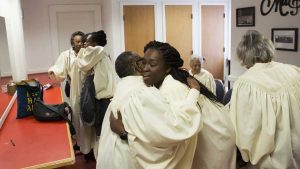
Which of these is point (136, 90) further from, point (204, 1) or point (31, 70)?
point (204, 1)

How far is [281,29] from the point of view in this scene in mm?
2969

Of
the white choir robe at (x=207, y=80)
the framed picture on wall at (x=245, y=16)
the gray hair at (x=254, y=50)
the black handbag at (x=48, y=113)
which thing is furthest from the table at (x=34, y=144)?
the framed picture on wall at (x=245, y=16)

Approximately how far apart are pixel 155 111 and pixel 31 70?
408 centimetres

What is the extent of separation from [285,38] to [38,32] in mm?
3617

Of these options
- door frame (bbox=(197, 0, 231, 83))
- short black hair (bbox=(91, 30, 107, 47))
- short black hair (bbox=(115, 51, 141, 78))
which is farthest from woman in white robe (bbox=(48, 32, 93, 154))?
door frame (bbox=(197, 0, 231, 83))

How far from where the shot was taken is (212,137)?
1.39 meters

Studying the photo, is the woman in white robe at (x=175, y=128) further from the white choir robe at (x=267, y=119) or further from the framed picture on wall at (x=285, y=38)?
the framed picture on wall at (x=285, y=38)

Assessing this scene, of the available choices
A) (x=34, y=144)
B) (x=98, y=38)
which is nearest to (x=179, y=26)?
(x=98, y=38)

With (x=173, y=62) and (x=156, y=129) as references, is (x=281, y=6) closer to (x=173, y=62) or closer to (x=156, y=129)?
(x=173, y=62)

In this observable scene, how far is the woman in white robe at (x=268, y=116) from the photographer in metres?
1.58

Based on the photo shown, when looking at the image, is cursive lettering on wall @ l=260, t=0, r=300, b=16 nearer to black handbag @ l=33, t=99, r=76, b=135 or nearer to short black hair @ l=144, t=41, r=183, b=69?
short black hair @ l=144, t=41, r=183, b=69

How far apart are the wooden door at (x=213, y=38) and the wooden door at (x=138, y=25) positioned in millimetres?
1040

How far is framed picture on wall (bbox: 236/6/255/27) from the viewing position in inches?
133

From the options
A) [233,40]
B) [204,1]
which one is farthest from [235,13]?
[204,1]
